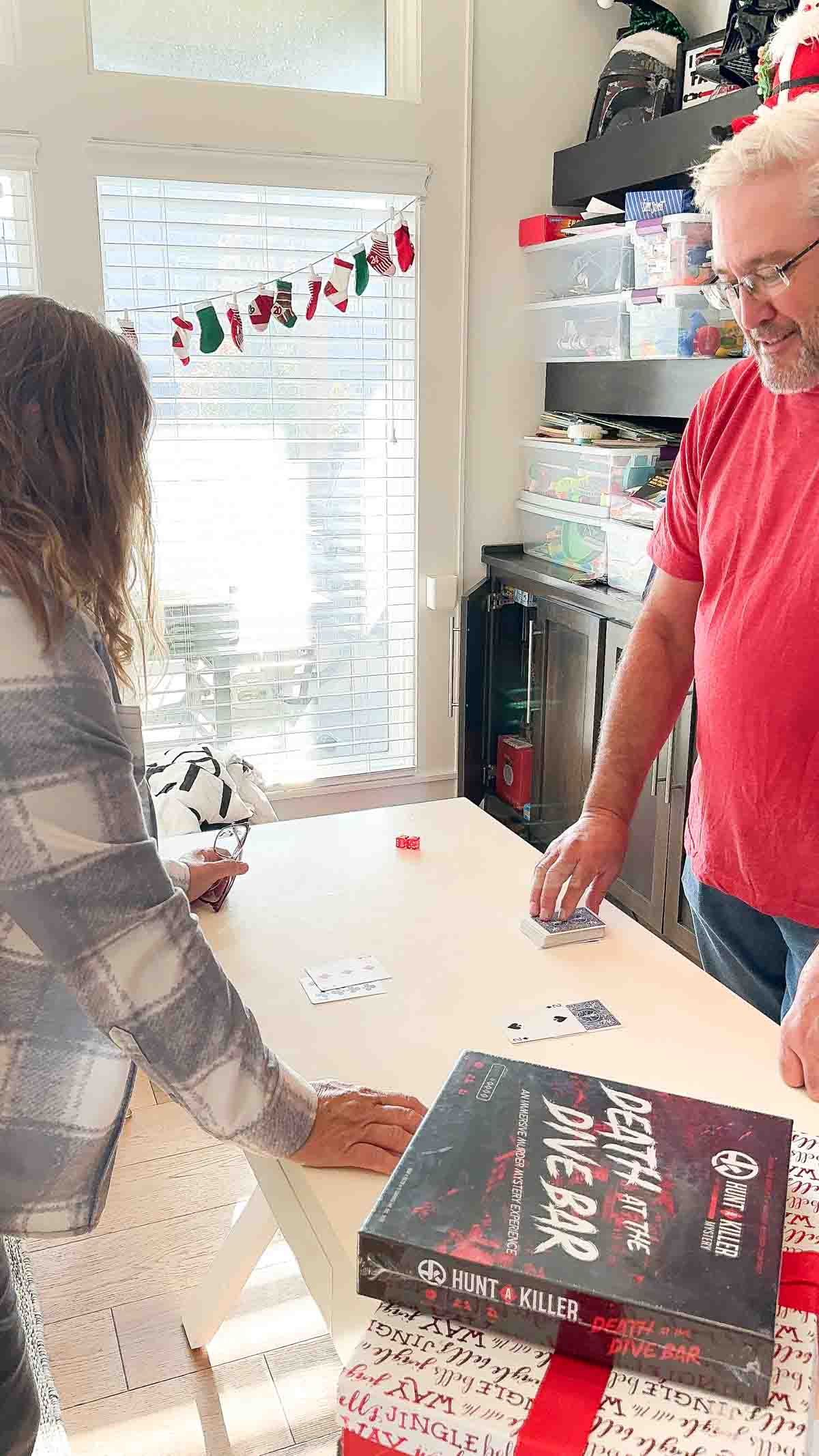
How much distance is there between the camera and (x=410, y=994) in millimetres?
1324

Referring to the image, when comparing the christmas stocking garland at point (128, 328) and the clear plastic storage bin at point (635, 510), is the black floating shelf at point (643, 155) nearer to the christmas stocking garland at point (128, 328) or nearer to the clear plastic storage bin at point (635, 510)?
the clear plastic storage bin at point (635, 510)

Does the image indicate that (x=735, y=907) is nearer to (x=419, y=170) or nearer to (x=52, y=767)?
(x=52, y=767)

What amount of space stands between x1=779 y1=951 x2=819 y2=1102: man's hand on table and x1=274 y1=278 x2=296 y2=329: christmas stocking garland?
2.44 meters

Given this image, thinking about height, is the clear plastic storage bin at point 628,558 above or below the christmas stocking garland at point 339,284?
below

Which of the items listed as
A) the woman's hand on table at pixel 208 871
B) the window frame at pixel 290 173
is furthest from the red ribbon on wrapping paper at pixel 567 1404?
the window frame at pixel 290 173

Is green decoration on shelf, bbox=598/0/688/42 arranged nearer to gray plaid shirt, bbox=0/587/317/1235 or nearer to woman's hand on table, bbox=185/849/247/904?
woman's hand on table, bbox=185/849/247/904

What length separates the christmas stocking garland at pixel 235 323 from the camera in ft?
9.96

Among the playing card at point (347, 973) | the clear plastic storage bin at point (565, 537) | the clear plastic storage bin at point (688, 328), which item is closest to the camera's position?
the playing card at point (347, 973)

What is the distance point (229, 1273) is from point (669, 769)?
151 cm

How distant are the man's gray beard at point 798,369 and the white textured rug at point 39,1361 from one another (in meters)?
1.51

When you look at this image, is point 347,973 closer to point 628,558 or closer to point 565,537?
point 628,558

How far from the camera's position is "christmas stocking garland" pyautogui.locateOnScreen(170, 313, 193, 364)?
300 cm

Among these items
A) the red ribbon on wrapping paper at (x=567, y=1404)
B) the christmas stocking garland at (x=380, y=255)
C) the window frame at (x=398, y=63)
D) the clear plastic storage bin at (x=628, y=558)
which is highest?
the window frame at (x=398, y=63)

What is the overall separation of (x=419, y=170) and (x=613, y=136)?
0.52 m
